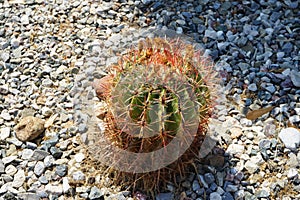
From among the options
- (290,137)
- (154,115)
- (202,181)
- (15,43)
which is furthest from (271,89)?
(15,43)

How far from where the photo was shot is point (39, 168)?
2.27 m

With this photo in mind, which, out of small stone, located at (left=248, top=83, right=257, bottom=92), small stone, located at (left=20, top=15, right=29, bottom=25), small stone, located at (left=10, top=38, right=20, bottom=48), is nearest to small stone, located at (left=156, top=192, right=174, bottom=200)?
small stone, located at (left=248, top=83, right=257, bottom=92)

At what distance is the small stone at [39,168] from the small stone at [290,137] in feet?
3.56

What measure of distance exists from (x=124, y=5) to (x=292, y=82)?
1.13 metres

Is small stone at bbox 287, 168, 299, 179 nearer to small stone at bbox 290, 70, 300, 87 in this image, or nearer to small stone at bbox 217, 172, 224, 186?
small stone at bbox 217, 172, 224, 186

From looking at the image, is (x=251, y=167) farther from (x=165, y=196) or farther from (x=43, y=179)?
(x=43, y=179)

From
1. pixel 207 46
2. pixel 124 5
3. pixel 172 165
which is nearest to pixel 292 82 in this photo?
pixel 207 46

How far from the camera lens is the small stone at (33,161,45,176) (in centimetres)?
225

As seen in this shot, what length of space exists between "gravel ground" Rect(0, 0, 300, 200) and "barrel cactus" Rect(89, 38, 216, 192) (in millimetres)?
123

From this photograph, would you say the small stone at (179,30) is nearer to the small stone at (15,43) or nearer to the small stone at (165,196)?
the small stone at (15,43)

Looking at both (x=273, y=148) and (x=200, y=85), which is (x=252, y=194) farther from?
(x=200, y=85)

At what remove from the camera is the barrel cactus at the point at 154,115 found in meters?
1.91

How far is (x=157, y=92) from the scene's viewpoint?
1.91m

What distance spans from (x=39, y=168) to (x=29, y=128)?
221 mm
